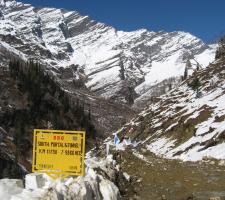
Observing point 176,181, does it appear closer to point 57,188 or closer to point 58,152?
point 58,152

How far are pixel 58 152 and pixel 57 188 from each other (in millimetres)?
2824

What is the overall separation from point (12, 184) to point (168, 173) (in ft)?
58.8

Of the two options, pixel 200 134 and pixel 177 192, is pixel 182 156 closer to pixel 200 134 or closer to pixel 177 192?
pixel 200 134

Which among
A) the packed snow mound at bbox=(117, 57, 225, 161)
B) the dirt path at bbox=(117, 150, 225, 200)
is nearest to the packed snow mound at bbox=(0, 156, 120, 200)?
the dirt path at bbox=(117, 150, 225, 200)

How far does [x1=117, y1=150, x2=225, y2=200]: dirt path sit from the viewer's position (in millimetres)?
23984

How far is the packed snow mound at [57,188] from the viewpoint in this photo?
47.3 feet

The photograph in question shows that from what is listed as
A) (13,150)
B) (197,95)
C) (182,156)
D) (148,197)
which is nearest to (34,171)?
(148,197)

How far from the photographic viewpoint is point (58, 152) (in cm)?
1831

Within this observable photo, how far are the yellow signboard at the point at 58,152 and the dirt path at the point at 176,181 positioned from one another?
6.03 meters

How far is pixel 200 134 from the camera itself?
52656 millimetres

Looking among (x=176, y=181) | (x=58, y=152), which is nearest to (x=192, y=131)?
(x=176, y=181)

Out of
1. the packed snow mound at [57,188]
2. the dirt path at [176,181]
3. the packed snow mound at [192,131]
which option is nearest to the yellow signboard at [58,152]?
the packed snow mound at [57,188]

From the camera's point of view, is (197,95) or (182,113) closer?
(182,113)

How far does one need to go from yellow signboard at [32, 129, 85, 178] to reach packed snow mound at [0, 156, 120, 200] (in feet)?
1.60
